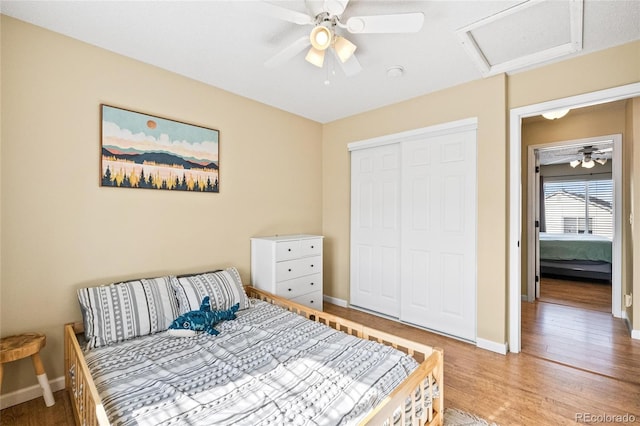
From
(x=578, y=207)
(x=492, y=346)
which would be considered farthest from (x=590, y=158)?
(x=492, y=346)

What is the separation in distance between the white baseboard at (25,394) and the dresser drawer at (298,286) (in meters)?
1.70

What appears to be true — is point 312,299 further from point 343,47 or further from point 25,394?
point 343,47

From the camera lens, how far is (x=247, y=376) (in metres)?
1.47

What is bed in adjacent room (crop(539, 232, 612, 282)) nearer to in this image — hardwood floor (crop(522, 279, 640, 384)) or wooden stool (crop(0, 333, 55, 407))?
hardwood floor (crop(522, 279, 640, 384))

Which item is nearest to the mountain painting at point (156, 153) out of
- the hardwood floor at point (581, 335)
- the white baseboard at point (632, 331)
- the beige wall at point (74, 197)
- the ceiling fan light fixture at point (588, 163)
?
the beige wall at point (74, 197)

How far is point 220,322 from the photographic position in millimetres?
2209

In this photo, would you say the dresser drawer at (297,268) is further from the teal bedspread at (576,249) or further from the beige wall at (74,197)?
the teal bedspread at (576,249)

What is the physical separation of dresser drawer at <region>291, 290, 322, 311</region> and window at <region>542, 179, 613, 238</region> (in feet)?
23.0

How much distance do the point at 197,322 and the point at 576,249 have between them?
6.10 metres

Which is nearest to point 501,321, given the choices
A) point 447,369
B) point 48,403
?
point 447,369

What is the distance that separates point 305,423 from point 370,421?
28 centimetres

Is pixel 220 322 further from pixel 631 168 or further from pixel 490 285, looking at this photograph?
pixel 631 168

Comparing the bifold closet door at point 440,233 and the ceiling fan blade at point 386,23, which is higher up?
the ceiling fan blade at point 386,23

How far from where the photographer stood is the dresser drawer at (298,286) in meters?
2.96
